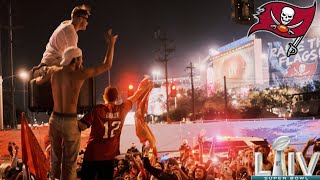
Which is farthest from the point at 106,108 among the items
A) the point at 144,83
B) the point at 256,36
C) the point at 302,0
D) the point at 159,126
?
the point at 256,36

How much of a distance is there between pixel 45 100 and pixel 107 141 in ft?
2.81

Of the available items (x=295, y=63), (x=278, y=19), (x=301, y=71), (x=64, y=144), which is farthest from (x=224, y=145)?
(x=295, y=63)

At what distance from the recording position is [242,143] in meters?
14.6

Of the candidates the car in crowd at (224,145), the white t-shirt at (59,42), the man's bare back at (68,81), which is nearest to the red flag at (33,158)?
the man's bare back at (68,81)

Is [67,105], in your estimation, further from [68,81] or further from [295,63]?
[295,63]

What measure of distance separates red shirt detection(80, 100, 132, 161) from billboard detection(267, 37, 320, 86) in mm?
51007

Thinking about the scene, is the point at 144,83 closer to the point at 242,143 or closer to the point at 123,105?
the point at 123,105

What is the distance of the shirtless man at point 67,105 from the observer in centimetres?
414

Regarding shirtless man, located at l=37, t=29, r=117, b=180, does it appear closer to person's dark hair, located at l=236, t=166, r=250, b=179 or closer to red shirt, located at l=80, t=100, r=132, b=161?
red shirt, located at l=80, t=100, r=132, b=161

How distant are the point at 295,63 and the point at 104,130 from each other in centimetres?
5760

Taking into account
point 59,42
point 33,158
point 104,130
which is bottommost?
point 33,158

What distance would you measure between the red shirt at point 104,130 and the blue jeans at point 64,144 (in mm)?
368

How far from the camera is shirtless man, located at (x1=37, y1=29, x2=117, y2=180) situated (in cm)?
414

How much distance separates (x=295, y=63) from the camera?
195ft
